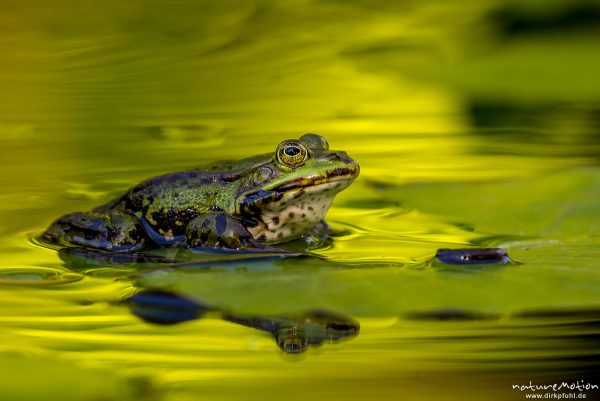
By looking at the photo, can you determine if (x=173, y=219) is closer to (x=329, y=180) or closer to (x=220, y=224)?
(x=220, y=224)

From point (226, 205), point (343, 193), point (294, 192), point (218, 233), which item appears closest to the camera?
point (218, 233)

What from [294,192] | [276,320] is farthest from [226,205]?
[276,320]

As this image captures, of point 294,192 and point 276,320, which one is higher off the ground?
point 294,192

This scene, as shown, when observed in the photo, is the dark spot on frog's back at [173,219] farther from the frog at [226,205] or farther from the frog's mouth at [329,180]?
the frog's mouth at [329,180]

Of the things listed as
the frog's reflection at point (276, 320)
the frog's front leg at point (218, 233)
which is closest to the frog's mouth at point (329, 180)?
the frog's front leg at point (218, 233)

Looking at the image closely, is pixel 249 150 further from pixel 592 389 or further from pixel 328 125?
pixel 592 389

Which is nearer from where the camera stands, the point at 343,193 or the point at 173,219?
the point at 173,219
